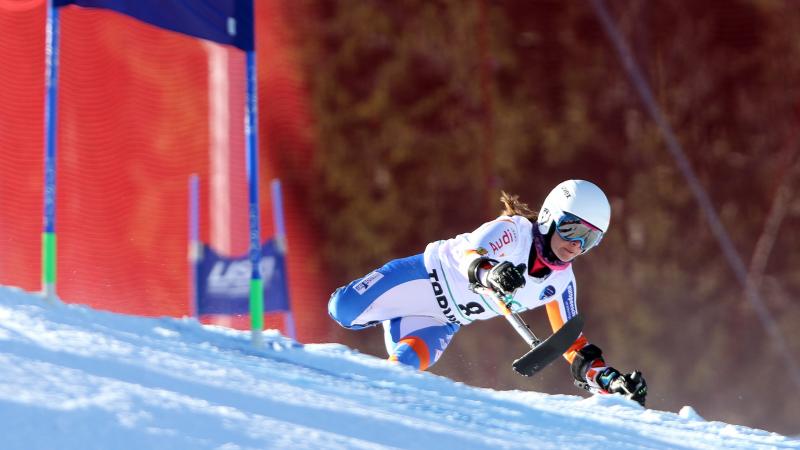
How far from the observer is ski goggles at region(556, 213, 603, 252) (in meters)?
3.93

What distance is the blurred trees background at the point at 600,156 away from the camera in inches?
265

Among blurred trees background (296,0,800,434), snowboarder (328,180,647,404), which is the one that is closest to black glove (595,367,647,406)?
snowboarder (328,180,647,404)

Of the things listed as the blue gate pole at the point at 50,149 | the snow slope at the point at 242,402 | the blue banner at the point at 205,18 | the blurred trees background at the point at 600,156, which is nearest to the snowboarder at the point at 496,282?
the snow slope at the point at 242,402

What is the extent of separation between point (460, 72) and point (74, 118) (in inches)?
105

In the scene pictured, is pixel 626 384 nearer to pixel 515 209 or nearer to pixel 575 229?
pixel 575 229

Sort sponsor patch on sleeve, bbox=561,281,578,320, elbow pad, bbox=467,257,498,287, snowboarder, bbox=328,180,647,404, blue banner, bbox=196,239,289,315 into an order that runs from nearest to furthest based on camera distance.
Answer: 1. elbow pad, bbox=467,257,498,287
2. snowboarder, bbox=328,180,647,404
3. sponsor patch on sleeve, bbox=561,281,578,320
4. blue banner, bbox=196,239,289,315

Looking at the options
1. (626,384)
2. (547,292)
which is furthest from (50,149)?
(626,384)

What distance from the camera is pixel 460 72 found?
7.24 metres

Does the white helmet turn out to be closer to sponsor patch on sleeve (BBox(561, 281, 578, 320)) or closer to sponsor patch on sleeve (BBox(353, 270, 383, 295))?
sponsor patch on sleeve (BBox(561, 281, 578, 320))

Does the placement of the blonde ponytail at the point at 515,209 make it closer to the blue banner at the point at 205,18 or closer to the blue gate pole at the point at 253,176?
the blue gate pole at the point at 253,176

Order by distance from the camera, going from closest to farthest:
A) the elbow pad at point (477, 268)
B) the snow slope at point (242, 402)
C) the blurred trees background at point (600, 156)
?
the snow slope at point (242, 402)
the elbow pad at point (477, 268)
the blurred trees background at point (600, 156)

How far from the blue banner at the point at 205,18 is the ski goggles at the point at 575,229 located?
1314mm

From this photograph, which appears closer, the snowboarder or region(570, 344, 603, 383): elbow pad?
the snowboarder

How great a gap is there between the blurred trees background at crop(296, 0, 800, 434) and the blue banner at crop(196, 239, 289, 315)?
4.12ft
